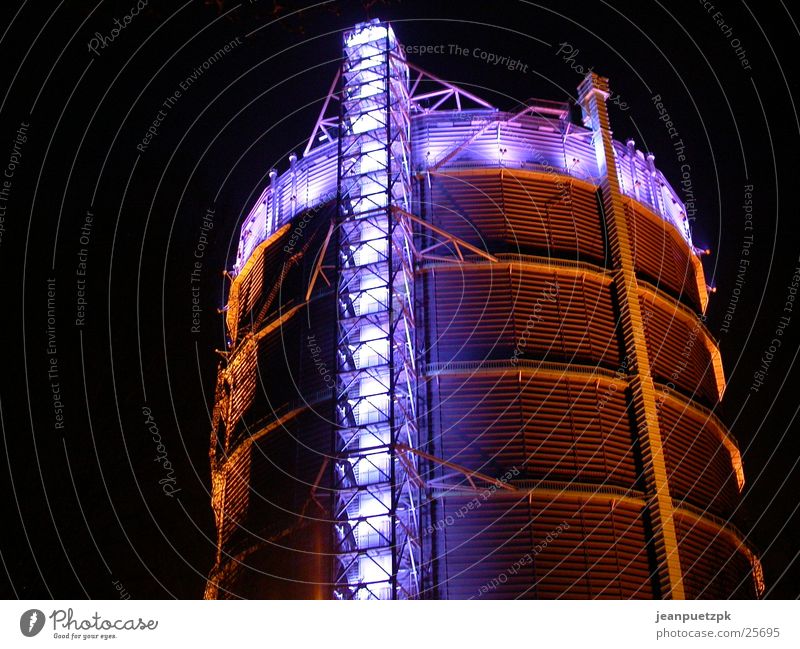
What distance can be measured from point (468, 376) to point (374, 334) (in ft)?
9.12

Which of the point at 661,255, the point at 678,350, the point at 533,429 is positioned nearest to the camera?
the point at 533,429

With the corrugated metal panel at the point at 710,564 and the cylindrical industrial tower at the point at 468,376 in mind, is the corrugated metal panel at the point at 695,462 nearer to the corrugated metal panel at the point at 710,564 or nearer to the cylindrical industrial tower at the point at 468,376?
the cylindrical industrial tower at the point at 468,376

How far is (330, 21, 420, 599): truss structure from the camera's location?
76.2 feet

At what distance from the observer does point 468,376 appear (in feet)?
84.7

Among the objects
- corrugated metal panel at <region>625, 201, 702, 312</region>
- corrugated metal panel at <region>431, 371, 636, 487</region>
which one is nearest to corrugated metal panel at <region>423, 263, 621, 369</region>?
corrugated metal panel at <region>431, 371, 636, 487</region>

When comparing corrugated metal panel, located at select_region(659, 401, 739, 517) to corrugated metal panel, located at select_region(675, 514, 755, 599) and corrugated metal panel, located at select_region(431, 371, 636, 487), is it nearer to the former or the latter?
corrugated metal panel, located at select_region(675, 514, 755, 599)

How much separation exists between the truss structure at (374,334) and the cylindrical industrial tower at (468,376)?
0.07 meters

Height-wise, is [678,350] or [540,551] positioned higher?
[678,350]

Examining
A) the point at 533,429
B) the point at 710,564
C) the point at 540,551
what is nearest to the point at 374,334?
the point at 533,429

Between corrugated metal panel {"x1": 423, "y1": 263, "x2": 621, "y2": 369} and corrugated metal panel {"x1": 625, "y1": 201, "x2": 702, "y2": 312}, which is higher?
corrugated metal panel {"x1": 625, "y1": 201, "x2": 702, "y2": 312}

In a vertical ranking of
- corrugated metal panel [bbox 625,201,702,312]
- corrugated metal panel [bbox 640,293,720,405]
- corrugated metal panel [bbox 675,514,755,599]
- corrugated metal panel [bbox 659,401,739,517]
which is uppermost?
corrugated metal panel [bbox 625,201,702,312]

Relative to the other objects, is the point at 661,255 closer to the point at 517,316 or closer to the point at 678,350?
the point at 678,350

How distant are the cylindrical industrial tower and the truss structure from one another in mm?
74
